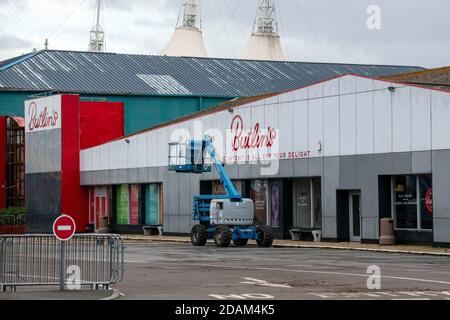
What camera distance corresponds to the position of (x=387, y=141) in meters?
42.8

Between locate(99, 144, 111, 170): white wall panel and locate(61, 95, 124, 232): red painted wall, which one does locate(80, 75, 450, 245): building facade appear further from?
locate(61, 95, 124, 232): red painted wall

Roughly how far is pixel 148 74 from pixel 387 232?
134 ft

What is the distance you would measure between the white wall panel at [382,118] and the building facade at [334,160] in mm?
40

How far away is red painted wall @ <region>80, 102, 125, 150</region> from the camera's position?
6744 cm

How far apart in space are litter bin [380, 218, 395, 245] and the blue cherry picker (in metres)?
4.46

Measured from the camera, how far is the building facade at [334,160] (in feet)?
135

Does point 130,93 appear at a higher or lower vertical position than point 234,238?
higher

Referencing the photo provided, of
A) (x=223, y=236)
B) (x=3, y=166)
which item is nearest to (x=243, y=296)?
(x=223, y=236)

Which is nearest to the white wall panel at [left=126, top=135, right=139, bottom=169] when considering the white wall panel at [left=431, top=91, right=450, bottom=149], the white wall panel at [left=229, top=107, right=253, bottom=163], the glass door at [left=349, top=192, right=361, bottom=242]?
the white wall panel at [left=229, top=107, right=253, bottom=163]

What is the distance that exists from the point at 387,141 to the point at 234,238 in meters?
7.17

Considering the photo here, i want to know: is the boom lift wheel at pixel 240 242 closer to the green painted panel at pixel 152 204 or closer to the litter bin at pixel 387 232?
the litter bin at pixel 387 232

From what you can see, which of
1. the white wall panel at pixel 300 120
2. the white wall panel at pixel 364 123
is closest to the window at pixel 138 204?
the white wall panel at pixel 300 120
